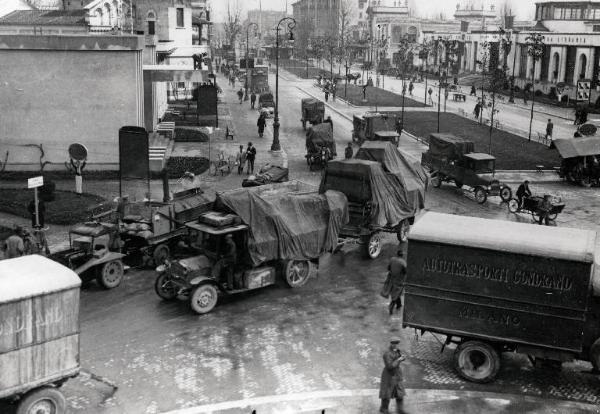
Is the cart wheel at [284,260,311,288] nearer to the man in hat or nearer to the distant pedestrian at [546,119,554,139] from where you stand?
the man in hat

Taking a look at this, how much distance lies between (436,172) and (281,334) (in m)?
17.3

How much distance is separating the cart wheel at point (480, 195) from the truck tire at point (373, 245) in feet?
27.6

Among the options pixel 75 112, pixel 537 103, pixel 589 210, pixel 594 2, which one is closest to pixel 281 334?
pixel 589 210

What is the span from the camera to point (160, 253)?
762 inches

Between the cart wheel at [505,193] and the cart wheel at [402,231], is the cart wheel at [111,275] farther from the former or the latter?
the cart wheel at [505,193]

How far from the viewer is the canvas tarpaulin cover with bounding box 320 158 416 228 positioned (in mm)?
21031

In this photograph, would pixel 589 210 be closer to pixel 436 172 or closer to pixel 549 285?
pixel 436 172

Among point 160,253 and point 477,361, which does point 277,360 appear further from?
point 160,253

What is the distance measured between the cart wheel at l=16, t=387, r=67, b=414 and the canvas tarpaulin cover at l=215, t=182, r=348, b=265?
246 inches

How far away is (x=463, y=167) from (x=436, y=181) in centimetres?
180

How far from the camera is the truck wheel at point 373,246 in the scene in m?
20.7

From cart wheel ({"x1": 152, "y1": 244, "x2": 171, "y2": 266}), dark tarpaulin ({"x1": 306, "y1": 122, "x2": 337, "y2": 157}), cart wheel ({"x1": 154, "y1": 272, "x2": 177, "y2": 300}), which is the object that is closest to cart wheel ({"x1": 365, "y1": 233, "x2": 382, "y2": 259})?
cart wheel ({"x1": 152, "y1": 244, "x2": 171, "y2": 266})

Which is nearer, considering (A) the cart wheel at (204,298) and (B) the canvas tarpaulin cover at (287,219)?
(A) the cart wheel at (204,298)

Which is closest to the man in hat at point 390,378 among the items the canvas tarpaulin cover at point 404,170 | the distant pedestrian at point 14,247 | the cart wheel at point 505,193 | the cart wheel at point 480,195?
the distant pedestrian at point 14,247
